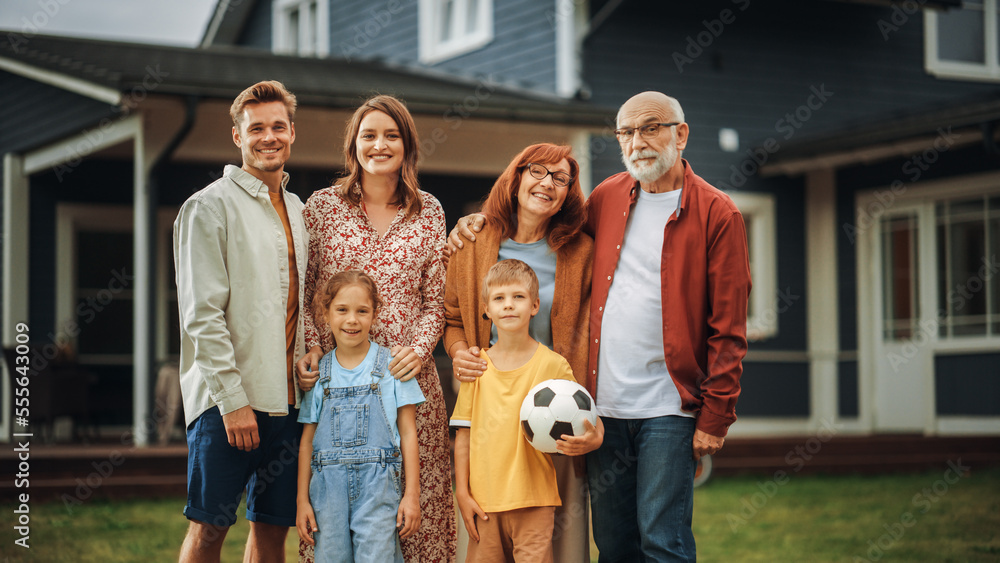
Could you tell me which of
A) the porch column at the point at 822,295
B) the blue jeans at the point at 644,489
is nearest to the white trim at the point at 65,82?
the blue jeans at the point at 644,489

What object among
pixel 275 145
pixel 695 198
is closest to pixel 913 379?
pixel 695 198

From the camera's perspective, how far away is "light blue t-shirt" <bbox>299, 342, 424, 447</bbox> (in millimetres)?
3412

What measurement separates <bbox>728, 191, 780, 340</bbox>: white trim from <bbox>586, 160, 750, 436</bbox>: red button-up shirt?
8.35 m

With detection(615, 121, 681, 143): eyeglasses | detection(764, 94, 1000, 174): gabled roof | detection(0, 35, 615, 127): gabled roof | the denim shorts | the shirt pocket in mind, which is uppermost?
detection(0, 35, 615, 127): gabled roof

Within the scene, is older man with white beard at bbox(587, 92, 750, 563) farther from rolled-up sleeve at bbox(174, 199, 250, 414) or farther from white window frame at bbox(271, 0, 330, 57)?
white window frame at bbox(271, 0, 330, 57)

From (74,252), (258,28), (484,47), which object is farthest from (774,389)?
(258,28)

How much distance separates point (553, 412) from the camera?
322cm

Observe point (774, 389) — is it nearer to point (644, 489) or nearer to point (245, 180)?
point (644, 489)

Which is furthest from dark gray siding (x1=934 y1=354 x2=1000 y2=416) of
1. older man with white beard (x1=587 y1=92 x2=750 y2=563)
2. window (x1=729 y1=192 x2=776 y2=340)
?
older man with white beard (x1=587 y1=92 x2=750 y2=563)

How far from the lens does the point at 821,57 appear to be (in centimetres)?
1195

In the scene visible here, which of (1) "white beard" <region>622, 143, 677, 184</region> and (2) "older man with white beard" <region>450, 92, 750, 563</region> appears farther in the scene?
(1) "white beard" <region>622, 143, 677, 184</region>

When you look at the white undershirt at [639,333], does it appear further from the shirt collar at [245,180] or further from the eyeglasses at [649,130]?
the shirt collar at [245,180]

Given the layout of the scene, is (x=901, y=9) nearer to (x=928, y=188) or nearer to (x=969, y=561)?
(x=928, y=188)

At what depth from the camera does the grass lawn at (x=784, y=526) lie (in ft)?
19.3
